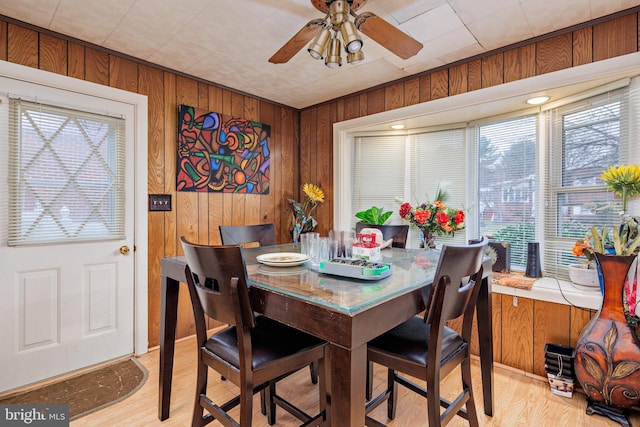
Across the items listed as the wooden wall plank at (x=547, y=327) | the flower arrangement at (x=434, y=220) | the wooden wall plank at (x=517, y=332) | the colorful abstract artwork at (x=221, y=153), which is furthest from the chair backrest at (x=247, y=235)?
the wooden wall plank at (x=547, y=327)

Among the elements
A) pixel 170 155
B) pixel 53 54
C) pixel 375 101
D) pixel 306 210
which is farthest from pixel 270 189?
pixel 53 54

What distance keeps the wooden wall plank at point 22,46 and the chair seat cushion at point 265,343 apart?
7.20ft

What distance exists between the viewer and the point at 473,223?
2.97 m

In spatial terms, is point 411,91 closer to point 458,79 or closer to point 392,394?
point 458,79

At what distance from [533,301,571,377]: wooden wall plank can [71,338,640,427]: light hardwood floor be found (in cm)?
14

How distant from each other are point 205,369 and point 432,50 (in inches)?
99.1

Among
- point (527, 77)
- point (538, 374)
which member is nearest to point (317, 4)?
point (527, 77)

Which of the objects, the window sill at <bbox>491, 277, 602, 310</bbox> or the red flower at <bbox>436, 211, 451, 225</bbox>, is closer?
the window sill at <bbox>491, 277, 602, 310</bbox>

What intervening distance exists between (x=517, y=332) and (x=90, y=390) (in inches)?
116

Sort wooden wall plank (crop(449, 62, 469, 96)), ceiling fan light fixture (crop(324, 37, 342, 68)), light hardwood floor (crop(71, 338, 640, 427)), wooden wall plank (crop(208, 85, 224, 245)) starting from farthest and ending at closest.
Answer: wooden wall plank (crop(208, 85, 224, 245)) < wooden wall plank (crop(449, 62, 469, 96)) < light hardwood floor (crop(71, 338, 640, 427)) < ceiling fan light fixture (crop(324, 37, 342, 68))

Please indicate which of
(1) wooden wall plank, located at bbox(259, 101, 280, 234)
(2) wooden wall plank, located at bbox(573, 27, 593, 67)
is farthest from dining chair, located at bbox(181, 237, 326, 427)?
(2) wooden wall plank, located at bbox(573, 27, 593, 67)

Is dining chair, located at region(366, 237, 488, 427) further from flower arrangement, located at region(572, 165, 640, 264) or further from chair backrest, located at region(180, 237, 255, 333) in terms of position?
flower arrangement, located at region(572, 165, 640, 264)

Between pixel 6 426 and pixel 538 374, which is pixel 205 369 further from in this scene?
pixel 538 374

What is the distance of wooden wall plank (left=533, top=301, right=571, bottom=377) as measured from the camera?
6.99 feet
